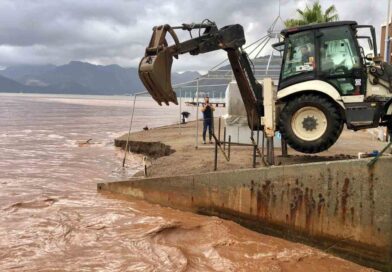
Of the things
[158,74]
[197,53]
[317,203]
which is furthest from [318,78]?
[158,74]

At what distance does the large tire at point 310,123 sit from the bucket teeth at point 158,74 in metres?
2.38

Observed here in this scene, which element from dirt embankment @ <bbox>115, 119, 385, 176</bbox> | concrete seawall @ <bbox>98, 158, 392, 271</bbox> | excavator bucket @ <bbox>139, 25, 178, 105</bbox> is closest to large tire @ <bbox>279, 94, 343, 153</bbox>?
dirt embankment @ <bbox>115, 119, 385, 176</bbox>

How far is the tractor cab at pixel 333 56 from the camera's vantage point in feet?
29.4

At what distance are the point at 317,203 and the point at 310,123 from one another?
6.74 ft

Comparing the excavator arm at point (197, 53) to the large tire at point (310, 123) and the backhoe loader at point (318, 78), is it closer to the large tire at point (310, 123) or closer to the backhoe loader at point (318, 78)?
the backhoe loader at point (318, 78)

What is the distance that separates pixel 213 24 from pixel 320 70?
2298mm

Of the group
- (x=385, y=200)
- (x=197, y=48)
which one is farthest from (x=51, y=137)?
(x=385, y=200)

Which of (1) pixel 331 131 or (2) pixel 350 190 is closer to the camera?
(2) pixel 350 190

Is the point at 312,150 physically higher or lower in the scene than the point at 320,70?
lower

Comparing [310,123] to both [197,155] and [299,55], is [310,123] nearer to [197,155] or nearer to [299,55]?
[299,55]

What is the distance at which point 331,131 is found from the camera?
8.80m

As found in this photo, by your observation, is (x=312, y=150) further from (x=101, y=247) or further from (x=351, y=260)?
(x=101, y=247)

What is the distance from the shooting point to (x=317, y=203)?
295 inches

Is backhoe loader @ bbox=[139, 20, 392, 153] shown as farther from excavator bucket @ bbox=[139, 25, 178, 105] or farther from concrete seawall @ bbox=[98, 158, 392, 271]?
concrete seawall @ bbox=[98, 158, 392, 271]
